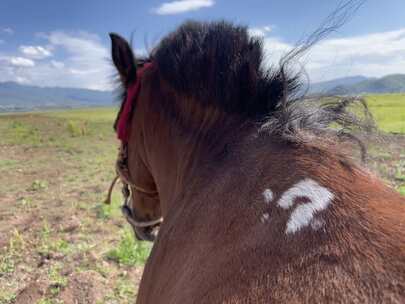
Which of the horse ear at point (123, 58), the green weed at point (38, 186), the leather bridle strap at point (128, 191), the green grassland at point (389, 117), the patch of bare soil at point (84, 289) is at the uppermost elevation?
the horse ear at point (123, 58)

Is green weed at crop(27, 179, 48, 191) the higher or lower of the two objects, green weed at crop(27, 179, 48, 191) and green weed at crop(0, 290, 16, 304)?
the lower

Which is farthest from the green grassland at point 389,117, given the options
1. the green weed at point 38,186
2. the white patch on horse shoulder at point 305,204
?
the green weed at point 38,186

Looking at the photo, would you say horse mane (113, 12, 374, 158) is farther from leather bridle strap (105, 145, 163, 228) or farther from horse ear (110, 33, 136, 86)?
leather bridle strap (105, 145, 163, 228)

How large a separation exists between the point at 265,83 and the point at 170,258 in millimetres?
1026

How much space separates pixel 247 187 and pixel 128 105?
1.52 meters

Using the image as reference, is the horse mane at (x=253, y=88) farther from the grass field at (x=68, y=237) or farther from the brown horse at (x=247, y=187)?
the grass field at (x=68, y=237)

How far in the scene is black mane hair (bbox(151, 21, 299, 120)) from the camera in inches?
78.2

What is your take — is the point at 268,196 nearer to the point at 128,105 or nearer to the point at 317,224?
the point at 317,224

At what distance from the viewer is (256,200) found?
1582 mm

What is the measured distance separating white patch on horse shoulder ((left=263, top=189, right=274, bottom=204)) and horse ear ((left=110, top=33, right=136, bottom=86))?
5.19 ft

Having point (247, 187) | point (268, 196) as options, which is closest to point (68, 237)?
point (247, 187)

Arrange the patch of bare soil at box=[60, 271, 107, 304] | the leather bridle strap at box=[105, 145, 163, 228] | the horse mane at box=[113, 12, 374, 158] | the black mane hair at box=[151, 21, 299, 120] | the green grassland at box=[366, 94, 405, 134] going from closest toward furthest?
the horse mane at box=[113, 12, 374, 158] < the black mane hair at box=[151, 21, 299, 120] < the leather bridle strap at box=[105, 145, 163, 228] < the patch of bare soil at box=[60, 271, 107, 304] < the green grassland at box=[366, 94, 405, 134]

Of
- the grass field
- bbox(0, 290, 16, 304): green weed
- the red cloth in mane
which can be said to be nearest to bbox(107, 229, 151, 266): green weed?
the grass field

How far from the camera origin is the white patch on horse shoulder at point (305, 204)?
54.9 inches
